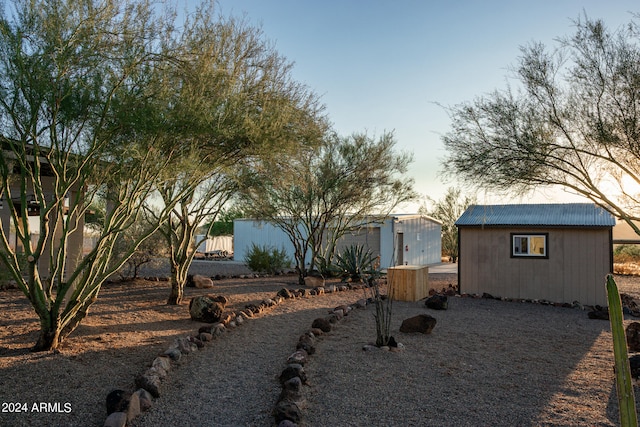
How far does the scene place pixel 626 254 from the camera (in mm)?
27172

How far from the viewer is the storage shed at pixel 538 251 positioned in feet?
37.2

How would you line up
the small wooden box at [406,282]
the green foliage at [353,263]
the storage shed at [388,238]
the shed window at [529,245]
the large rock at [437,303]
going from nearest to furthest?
the large rock at [437,303] < the small wooden box at [406,282] < the shed window at [529,245] < the green foliage at [353,263] < the storage shed at [388,238]

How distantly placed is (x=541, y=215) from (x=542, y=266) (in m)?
1.33

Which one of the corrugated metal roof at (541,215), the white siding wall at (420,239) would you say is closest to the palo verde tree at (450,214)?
the white siding wall at (420,239)

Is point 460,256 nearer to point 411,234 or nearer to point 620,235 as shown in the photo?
point 411,234

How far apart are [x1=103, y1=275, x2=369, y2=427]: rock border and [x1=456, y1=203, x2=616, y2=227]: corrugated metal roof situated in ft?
17.2

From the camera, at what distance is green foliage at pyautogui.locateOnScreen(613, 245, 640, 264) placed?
2570 cm

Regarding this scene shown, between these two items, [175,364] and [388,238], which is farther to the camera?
[388,238]

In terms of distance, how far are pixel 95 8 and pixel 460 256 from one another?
34.1 feet

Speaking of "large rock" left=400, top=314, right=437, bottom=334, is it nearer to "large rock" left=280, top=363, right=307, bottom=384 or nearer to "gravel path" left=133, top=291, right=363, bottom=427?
"gravel path" left=133, top=291, right=363, bottom=427

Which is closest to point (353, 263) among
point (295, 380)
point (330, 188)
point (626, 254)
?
point (330, 188)

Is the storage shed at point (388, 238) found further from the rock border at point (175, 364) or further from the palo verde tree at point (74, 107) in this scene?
the palo verde tree at point (74, 107)

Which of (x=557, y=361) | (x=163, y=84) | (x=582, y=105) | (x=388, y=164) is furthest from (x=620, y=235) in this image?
(x=163, y=84)

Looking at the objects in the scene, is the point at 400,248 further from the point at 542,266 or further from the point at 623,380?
the point at 623,380
